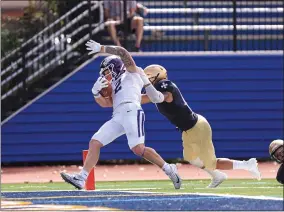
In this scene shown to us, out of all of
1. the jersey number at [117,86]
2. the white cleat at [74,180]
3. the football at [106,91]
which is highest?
the jersey number at [117,86]

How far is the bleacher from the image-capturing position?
22.7 metres

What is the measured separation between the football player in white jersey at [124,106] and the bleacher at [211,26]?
896 centimetres

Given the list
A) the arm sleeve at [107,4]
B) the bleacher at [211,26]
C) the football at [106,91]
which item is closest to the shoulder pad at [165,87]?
the football at [106,91]

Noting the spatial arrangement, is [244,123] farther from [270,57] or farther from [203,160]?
[203,160]

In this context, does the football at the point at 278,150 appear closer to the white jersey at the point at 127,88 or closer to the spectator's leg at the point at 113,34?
the white jersey at the point at 127,88

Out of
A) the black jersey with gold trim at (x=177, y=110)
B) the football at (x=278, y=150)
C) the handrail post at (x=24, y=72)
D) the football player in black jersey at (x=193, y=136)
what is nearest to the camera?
the football at (x=278, y=150)

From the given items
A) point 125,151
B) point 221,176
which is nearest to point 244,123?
point 125,151

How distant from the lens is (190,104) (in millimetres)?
21828

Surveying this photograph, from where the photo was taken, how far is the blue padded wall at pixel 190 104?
21688mm

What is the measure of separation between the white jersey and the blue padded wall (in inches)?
330

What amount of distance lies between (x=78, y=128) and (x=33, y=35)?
6.52 ft

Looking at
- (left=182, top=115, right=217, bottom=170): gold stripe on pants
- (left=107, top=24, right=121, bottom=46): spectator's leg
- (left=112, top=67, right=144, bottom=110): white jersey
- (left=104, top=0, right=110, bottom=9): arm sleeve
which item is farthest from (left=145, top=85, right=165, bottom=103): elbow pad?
(left=104, top=0, right=110, bottom=9): arm sleeve

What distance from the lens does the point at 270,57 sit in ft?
72.3

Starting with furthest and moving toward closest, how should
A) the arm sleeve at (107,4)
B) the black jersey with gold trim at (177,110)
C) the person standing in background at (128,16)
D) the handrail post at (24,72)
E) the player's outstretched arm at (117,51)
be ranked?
the arm sleeve at (107,4) < the person standing in background at (128,16) < the handrail post at (24,72) < the black jersey with gold trim at (177,110) < the player's outstretched arm at (117,51)
